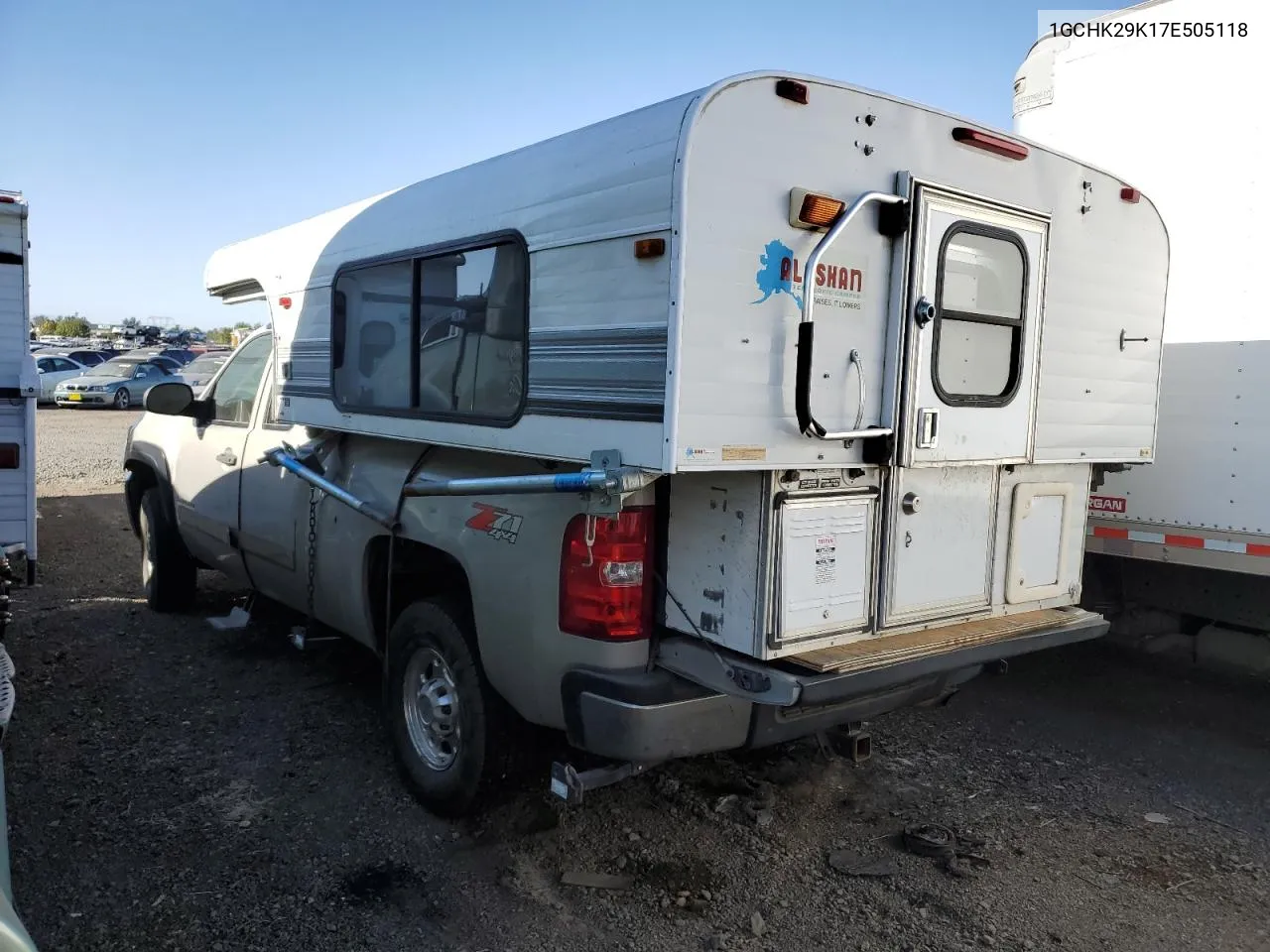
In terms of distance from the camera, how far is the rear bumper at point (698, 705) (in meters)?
3.12

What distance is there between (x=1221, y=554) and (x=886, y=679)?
287cm

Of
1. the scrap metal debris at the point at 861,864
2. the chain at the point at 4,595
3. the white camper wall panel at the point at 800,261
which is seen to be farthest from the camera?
the chain at the point at 4,595

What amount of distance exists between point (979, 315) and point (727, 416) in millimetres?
1295

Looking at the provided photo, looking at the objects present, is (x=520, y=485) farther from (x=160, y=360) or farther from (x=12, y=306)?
(x=160, y=360)

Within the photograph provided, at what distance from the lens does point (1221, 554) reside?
507 centimetres

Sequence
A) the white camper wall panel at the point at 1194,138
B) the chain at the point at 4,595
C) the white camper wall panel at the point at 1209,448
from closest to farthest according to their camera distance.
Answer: the chain at the point at 4,595, the white camper wall panel at the point at 1209,448, the white camper wall panel at the point at 1194,138

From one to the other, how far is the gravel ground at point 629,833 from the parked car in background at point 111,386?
22317 mm

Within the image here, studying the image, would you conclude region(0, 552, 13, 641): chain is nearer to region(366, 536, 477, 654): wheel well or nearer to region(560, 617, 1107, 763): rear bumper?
region(366, 536, 477, 654): wheel well

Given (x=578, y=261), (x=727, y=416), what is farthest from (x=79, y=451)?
(x=727, y=416)

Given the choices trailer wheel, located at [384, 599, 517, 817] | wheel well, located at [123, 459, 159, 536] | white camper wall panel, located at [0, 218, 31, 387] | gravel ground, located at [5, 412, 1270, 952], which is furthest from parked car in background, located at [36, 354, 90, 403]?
trailer wheel, located at [384, 599, 517, 817]

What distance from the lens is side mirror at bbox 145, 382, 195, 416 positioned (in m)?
5.71

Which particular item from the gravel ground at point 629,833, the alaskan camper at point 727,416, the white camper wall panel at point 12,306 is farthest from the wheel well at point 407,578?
the white camper wall panel at point 12,306

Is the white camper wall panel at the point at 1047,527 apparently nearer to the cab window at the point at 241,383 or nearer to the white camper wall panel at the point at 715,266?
the white camper wall panel at the point at 715,266

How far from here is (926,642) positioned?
3.51 metres
